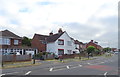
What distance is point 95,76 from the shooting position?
14.0 m

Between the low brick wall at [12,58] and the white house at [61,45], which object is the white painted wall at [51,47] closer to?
the white house at [61,45]

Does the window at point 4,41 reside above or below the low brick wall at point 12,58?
above

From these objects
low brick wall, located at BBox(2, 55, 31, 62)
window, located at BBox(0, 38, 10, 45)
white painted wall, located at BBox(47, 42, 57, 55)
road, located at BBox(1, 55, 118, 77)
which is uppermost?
window, located at BBox(0, 38, 10, 45)

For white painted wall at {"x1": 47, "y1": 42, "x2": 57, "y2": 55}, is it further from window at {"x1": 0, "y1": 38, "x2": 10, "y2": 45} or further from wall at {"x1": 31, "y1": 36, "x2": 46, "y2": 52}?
window at {"x1": 0, "y1": 38, "x2": 10, "y2": 45}

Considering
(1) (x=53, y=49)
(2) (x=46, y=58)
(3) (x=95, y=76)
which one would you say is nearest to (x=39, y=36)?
(1) (x=53, y=49)

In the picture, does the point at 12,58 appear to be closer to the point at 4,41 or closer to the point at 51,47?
the point at 4,41

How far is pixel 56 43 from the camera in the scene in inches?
1861

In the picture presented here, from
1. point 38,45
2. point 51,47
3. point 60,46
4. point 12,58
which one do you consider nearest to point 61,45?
point 60,46

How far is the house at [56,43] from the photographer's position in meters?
47.5

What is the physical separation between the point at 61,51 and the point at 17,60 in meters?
20.4

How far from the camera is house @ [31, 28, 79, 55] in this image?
4753 cm

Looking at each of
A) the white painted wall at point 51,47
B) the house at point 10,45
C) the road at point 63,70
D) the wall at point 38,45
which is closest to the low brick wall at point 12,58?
the house at point 10,45

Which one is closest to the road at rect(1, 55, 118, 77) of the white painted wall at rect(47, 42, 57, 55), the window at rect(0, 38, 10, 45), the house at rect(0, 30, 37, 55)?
the house at rect(0, 30, 37, 55)

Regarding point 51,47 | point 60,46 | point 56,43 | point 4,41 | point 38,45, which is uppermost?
point 4,41
